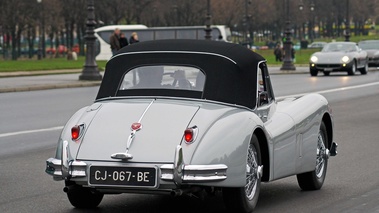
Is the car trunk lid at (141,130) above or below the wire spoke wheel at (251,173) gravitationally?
above

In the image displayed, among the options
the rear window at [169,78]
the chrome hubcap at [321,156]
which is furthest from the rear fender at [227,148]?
the chrome hubcap at [321,156]

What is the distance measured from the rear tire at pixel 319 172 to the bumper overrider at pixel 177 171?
6.99 ft

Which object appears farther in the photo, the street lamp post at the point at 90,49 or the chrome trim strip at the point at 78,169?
the street lamp post at the point at 90,49

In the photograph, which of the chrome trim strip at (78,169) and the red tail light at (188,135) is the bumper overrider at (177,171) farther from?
the red tail light at (188,135)

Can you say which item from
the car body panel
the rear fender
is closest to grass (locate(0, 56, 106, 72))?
the car body panel

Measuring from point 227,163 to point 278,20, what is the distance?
4969 inches

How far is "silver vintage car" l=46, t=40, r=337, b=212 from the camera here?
25.0ft

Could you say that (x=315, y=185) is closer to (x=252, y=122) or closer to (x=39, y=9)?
(x=252, y=122)

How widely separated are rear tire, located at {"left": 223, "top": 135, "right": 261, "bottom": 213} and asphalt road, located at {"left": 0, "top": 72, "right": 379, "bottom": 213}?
1.15 ft

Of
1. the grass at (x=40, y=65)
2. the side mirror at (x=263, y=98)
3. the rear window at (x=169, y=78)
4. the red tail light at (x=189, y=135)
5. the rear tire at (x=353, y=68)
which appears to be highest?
the rear window at (x=169, y=78)

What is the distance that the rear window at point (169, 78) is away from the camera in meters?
8.59

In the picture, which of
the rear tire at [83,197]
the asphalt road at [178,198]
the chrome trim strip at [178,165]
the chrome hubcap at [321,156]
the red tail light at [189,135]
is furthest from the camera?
the chrome hubcap at [321,156]

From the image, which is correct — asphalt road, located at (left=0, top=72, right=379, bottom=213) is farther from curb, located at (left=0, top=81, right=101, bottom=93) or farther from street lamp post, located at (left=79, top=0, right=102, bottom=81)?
street lamp post, located at (left=79, top=0, right=102, bottom=81)

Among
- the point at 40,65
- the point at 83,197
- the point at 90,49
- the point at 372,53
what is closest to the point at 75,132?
the point at 83,197
